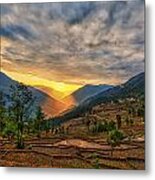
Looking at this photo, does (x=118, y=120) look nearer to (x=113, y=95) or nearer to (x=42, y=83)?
(x=113, y=95)

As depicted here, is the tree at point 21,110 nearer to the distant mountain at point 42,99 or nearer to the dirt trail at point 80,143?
the distant mountain at point 42,99

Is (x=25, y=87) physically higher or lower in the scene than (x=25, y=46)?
lower

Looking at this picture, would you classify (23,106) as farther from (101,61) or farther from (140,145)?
(140,145)

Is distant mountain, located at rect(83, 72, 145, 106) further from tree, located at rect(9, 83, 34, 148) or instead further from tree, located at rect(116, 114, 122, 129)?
tree, located at rect(9, 83, 34, 148)

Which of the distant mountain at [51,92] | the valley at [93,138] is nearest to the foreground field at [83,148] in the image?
the valley at [93,138]

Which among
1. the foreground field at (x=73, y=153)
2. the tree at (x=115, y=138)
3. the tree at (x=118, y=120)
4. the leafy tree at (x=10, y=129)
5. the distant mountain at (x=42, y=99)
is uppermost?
the distant mountain at (x=42, y=99)

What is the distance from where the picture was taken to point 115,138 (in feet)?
6.79

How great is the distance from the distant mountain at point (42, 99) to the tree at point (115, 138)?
233 mm

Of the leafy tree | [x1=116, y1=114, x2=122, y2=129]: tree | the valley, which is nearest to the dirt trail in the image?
the valley

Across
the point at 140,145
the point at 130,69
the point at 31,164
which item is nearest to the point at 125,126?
the point at 140,145

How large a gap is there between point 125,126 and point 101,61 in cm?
29

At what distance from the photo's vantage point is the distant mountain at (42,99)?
6.93 ft

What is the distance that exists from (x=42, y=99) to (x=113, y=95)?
12.1 inches

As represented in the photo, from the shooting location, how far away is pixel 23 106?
2.14m
